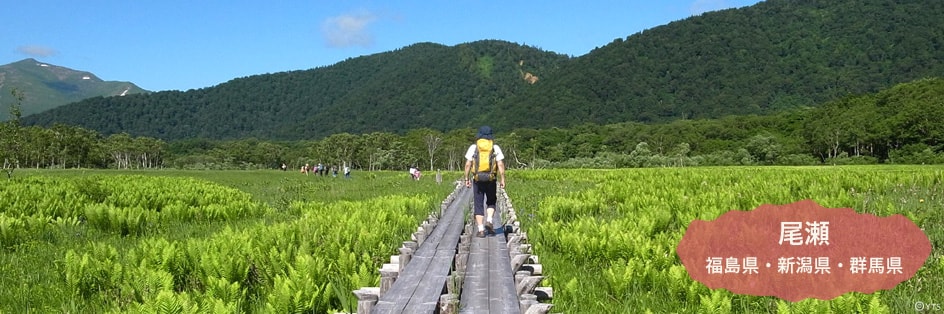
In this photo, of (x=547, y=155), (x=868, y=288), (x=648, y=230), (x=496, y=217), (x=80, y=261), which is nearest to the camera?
(x=868, y=288)

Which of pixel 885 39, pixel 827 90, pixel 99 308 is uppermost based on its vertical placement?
pixel 885 39

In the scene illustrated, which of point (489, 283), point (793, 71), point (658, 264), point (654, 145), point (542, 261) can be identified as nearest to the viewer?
point (489, 283)

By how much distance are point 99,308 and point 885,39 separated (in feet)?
692

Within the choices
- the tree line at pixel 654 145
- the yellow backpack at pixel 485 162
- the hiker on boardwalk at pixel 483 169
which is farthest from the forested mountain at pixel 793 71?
the yellow backpack at pixel 485 162

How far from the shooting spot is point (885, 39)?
16512 centimetres

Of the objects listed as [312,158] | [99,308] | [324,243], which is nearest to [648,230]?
[324,243]

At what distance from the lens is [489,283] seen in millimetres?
4879

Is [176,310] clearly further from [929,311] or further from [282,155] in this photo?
[282,155]

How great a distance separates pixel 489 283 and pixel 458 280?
29cm

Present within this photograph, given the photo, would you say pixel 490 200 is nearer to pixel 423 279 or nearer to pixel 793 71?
pixel 423 279

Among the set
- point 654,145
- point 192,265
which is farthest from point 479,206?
point 654,145

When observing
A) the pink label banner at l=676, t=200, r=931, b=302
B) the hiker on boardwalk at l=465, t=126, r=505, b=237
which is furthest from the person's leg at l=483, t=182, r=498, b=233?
the pink label banner at l=676, t=200, r=931, b=302

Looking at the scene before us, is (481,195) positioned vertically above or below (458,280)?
above

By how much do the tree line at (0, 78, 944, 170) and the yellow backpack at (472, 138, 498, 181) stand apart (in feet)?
174
